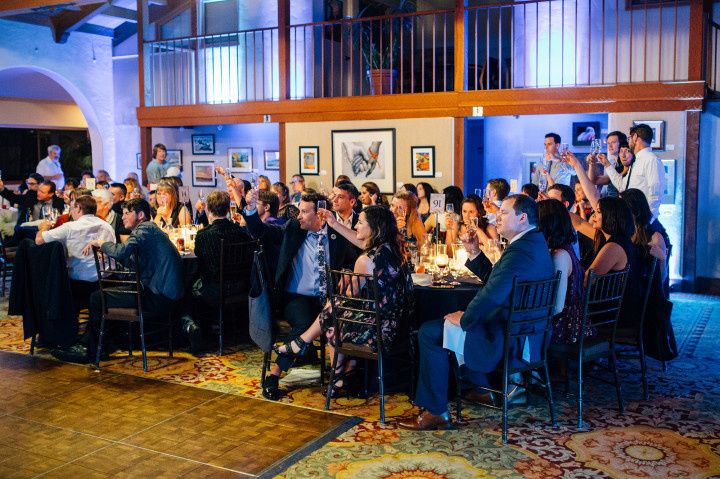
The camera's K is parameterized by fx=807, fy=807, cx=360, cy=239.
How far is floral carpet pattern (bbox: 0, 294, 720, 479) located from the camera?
4.09m

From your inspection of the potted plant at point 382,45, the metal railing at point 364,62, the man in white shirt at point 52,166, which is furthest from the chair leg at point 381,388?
the man in white shirt at point 52,166

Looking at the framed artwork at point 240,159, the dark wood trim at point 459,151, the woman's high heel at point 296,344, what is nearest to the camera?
the woman's high heel at point 296,344

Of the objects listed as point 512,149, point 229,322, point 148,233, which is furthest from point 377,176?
point 148,233

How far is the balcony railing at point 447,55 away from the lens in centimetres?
1002

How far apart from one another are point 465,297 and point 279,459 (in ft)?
4.95

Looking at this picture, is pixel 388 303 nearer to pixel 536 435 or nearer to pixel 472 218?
pixel 536 435

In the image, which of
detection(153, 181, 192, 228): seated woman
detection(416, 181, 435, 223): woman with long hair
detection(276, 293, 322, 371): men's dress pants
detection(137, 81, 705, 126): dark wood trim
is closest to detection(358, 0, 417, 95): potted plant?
detection(137, 81, 705, 126): dark wood trim

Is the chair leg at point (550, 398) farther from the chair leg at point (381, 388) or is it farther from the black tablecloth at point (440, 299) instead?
the chair leg at point (381, 388)

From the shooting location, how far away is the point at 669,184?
921cm

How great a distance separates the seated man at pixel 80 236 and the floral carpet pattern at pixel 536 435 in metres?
0.81

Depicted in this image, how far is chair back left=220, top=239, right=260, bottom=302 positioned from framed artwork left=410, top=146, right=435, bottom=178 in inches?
193

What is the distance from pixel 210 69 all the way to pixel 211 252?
8106 millimetres

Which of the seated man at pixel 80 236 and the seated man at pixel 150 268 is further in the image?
the seated man at pixel 80 236

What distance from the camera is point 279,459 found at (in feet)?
14.0
